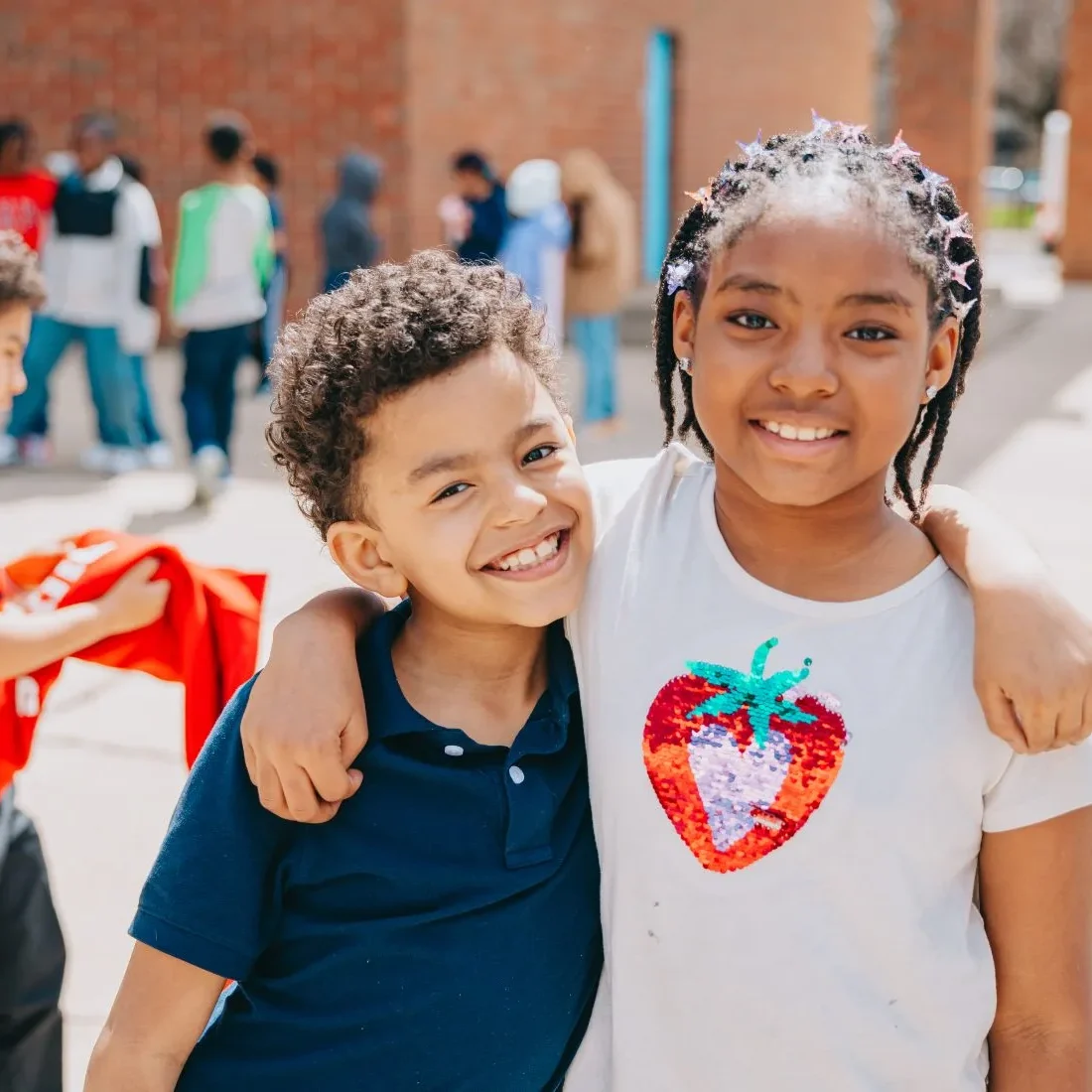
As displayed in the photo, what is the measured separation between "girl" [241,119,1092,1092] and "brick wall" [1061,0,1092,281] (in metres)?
18.7

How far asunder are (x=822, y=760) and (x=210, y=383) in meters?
6.69

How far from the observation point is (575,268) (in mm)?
9273

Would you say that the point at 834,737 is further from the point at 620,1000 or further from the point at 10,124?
the point at 10,124

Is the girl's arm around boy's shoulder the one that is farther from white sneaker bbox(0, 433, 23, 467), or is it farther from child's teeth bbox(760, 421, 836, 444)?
white sneaker bbox(0, 433, 23, 467)

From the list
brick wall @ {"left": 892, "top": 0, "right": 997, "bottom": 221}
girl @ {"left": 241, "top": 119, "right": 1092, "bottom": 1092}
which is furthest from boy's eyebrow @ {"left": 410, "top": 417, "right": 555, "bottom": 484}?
brick wall @ {"left": 892, "top": 0, "right": 997, "bottom": 221}

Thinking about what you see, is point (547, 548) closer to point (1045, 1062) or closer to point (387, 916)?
point (387, 916)

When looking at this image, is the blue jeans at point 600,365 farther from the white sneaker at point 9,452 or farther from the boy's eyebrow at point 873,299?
the boy's eyebrow at point 873,299

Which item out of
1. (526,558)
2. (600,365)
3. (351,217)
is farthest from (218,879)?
(351,217)

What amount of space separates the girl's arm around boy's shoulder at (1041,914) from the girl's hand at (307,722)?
25.0 inches

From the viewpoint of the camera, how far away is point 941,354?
1.60 m

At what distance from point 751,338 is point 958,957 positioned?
64 cm

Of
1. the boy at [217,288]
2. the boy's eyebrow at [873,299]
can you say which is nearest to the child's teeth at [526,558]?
the boy's eyebrow at [873,299]

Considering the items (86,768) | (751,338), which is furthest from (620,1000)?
(86,768)

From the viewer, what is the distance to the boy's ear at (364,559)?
1.67 m
